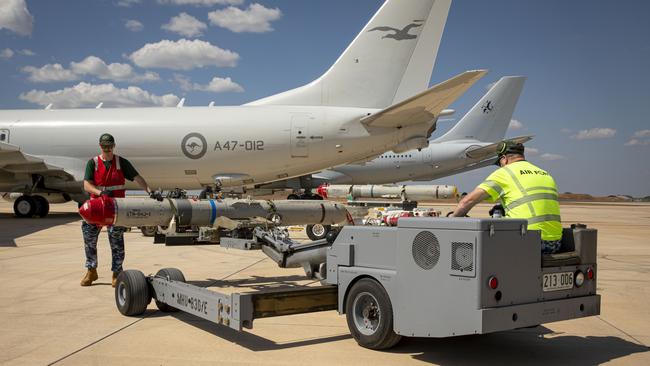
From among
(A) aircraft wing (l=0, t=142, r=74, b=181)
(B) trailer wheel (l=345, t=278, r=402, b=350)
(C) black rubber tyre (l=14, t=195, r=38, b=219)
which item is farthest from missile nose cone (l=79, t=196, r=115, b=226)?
(C) black rubber tyre (l=14, t=195, r=38, b=219)

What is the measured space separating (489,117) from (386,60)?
20987mm

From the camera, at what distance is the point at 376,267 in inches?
203

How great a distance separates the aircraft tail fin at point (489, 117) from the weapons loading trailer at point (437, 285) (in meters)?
31.1

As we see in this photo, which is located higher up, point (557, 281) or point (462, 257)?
point (462, 257)

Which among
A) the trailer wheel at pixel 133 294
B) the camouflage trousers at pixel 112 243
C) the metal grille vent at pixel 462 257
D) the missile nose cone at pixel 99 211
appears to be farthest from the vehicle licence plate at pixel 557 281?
the camouflage trousers at pixel 112 243

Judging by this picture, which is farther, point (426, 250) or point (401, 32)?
point (401, 32)

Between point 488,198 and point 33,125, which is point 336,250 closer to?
point 488,198

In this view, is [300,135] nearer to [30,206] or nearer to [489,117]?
[30,206]

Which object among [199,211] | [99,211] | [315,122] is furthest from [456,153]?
[99,211]

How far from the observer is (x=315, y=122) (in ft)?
52.2

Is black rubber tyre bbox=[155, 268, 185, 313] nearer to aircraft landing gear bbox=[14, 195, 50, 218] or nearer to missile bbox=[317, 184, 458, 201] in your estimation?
aircraft landing gear bbox=[14, 195, 50, 218]

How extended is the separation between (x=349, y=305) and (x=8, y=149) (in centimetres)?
1725

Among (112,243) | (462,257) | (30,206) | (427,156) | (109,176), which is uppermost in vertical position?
(427,156)

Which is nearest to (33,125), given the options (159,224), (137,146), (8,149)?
(8,149)
